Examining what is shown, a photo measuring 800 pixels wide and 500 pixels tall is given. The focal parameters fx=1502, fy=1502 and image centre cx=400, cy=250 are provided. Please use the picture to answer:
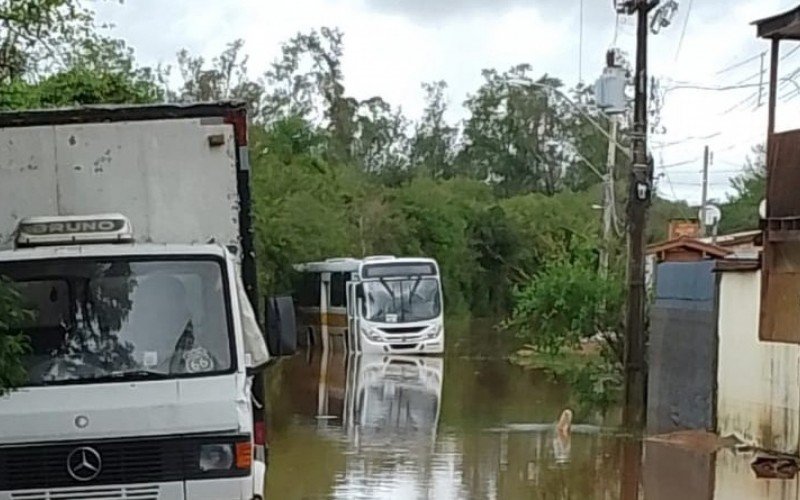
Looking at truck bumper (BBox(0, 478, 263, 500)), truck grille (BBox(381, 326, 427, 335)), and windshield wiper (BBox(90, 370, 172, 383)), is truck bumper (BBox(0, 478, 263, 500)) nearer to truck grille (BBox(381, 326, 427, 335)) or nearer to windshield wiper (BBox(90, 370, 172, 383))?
windshield wiper (BBox(90, 370, 172, 383))

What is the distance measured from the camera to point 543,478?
1741 cm

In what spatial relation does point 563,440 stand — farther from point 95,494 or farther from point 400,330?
point 400,330

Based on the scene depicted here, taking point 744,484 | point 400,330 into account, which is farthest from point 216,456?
point 400,330

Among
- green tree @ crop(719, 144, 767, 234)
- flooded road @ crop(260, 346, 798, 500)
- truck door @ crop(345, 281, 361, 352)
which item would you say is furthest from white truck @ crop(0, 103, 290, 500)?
green tree @ crop(719, 144, 767, 234)

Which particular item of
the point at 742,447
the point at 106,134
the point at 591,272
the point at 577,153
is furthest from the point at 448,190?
the point at 106,134

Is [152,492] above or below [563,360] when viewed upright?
above

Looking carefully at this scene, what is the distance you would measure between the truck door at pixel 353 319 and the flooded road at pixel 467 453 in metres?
11.2

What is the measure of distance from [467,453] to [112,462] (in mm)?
10878

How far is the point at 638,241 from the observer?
934 inches

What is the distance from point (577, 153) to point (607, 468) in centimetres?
6636

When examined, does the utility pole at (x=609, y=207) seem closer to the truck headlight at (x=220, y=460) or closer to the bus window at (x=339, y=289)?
the bus window at (x=339, y=289)

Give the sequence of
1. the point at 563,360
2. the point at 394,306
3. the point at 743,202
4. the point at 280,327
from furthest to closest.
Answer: the point at 743,202
the point at 394,306
the point at 563,360
the point at 280,327

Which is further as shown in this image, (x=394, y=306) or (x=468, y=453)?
(x=394, y=306)

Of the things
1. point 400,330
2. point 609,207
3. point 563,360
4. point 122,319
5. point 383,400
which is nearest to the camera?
point 122,319
